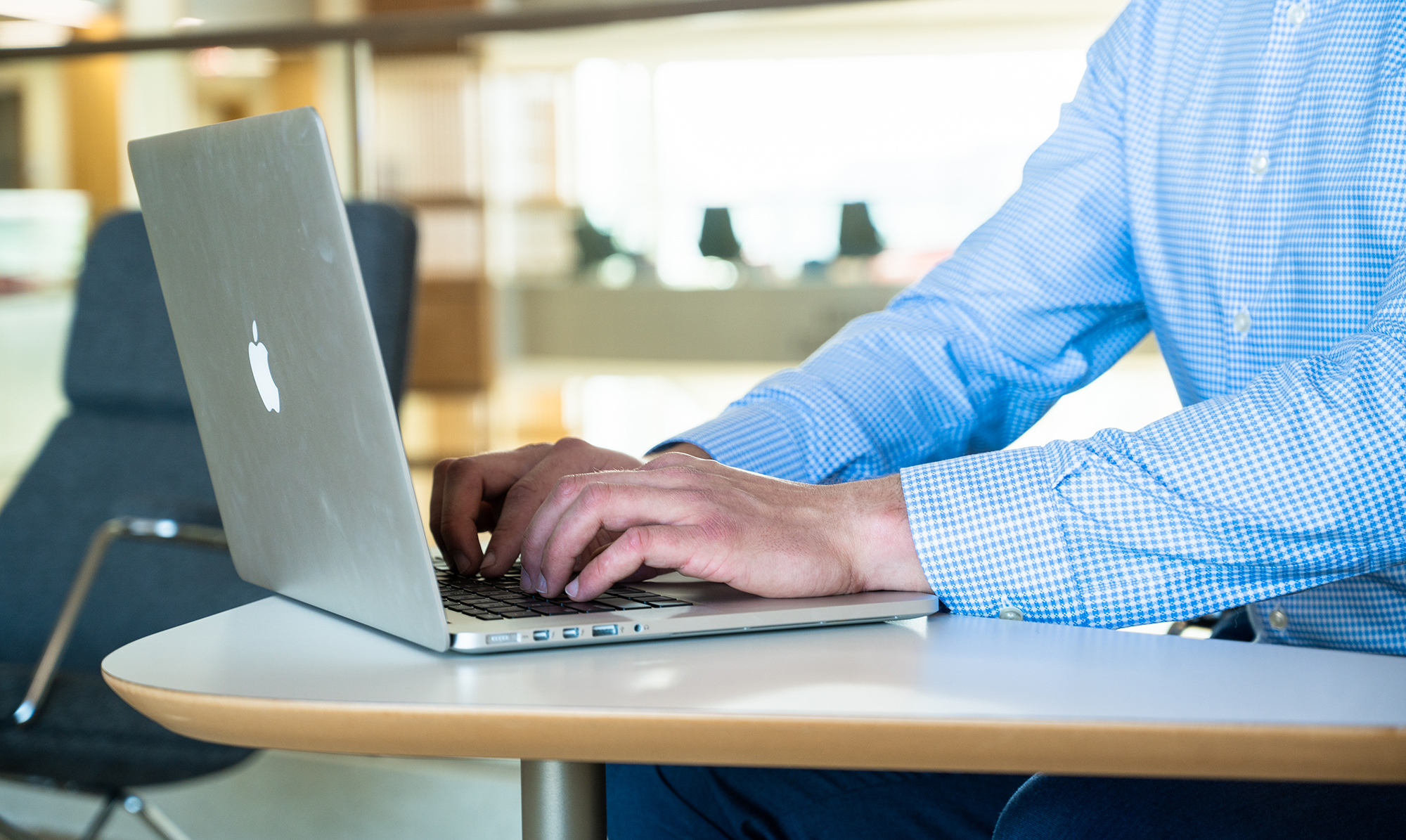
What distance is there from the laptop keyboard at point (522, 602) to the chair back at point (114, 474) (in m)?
1.16

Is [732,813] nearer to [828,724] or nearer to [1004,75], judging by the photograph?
[828,724]

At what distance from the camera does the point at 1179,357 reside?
3.56 ft

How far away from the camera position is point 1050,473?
0.69 m

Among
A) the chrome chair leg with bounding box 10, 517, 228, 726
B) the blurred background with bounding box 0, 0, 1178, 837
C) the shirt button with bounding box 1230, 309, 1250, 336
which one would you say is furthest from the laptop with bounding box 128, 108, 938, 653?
the blurred background with bounding box 0, 0, 1178, 837

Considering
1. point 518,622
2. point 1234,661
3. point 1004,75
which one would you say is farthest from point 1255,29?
point 1004,75

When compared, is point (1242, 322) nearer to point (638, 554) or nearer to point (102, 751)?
point (638, 554)

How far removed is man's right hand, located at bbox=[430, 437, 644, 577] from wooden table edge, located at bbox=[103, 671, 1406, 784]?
28cm

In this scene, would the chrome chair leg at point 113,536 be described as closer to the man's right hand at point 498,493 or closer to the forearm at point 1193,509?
the man's right hand at point 498,493

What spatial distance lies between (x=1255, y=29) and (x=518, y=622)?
844 mm

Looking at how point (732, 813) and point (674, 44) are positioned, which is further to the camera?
point (674, 44)

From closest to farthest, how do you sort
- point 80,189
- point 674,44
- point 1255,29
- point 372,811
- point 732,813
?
point 732,813
point 1255,29
point 372,811
point 674,44
point 80,189

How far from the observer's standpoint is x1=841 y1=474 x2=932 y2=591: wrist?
67cm

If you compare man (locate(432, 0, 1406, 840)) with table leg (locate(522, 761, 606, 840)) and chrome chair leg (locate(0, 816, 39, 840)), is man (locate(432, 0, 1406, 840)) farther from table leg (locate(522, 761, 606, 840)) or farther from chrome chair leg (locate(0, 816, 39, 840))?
chrome chair leg (locate(0, 816, 39, 840))

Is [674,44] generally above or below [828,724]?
above
